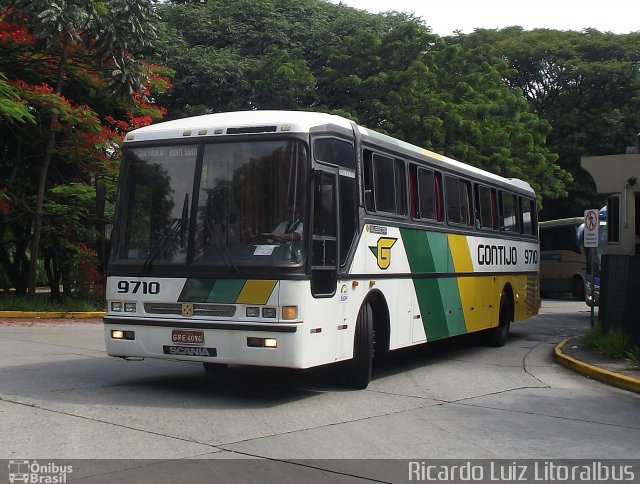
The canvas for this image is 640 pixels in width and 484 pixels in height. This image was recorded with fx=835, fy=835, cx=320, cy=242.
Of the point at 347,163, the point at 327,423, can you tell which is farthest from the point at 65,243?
the point at 327,423

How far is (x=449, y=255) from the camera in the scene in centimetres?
1350

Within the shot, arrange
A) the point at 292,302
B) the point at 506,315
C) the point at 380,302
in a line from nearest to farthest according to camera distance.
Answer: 1. the point at 292,302
2. the point at 380,302
3. the point at 506,315

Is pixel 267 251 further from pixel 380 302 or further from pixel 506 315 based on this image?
pixel 506 315

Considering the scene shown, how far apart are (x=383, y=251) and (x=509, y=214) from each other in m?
7.20

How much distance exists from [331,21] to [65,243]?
63.6ft

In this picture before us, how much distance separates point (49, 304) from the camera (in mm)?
21672

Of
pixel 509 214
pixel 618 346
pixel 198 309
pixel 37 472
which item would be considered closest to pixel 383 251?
pixel 198 309

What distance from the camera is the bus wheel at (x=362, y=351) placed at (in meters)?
10.2

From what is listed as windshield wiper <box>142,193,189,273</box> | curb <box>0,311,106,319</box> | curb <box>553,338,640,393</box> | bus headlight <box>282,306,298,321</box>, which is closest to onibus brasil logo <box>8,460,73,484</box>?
bus headlight <box>282,306,298,321</box>

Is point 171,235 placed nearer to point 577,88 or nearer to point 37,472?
point 37,472

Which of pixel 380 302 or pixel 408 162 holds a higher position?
pixel 408 162

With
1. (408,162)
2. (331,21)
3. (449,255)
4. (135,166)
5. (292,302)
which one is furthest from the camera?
(331,21)

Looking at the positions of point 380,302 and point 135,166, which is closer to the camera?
point 135,166

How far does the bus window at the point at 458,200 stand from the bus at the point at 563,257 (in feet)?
71.6
